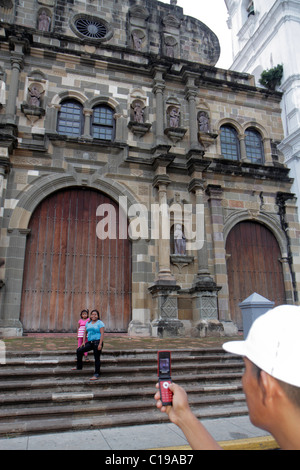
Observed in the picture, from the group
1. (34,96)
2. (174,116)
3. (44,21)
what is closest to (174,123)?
(174,116)

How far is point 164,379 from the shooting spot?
6.61ft

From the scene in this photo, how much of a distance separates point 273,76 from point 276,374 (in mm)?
17870

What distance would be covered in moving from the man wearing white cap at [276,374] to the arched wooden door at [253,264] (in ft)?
40.5

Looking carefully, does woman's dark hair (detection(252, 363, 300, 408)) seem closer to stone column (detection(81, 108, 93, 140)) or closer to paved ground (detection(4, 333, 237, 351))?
paved ground (detection(4, 333, 237, 351))

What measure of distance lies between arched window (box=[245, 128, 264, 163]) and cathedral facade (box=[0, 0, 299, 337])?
0.21 feet

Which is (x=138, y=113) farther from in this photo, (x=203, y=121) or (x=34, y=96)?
(x=34, y=96)

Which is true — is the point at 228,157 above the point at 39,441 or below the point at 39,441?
above

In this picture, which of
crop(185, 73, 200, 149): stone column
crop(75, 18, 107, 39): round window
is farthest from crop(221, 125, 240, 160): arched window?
crop(75, 18, 107, 39): round window

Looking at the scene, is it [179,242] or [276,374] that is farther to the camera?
[179,242]

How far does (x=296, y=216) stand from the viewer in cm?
1487

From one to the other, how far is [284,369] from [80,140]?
1255cm

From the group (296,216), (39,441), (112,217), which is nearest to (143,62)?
(112,217)
